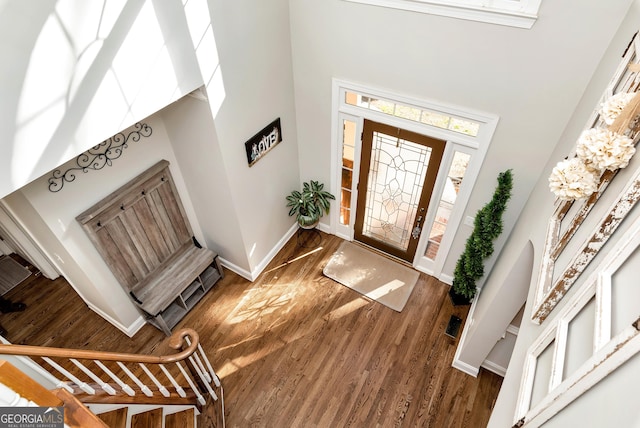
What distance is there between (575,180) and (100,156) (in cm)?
379

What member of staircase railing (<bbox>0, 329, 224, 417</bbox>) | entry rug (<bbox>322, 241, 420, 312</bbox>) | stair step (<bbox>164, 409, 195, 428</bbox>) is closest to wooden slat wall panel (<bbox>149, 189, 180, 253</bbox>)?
staircase railing (<bbox>0, 329, 224, 417</bbox>)

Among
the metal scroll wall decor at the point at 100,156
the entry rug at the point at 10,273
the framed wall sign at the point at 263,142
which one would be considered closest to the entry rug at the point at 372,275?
the framed wall sign at the point at 263,142

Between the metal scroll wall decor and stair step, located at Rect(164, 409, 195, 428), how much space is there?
2.40m

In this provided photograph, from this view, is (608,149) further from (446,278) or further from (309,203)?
(309,203)

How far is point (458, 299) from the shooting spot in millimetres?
4766

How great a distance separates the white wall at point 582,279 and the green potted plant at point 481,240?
0.77ft

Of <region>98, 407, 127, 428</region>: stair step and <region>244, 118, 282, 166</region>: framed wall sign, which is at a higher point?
<region>244, 118, 282, 166</region>: framed wall sign

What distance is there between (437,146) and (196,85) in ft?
8.62

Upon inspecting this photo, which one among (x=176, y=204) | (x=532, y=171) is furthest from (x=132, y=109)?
(x=532, y=171)

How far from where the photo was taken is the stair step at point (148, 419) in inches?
126

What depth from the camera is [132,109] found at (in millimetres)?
2898

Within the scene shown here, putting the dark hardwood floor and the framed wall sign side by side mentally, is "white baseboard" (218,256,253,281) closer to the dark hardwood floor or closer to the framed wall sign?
the dark hardwood floor

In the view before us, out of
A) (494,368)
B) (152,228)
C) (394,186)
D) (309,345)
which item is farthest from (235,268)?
(494,368)

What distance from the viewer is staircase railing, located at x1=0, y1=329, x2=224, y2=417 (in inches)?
95.7
